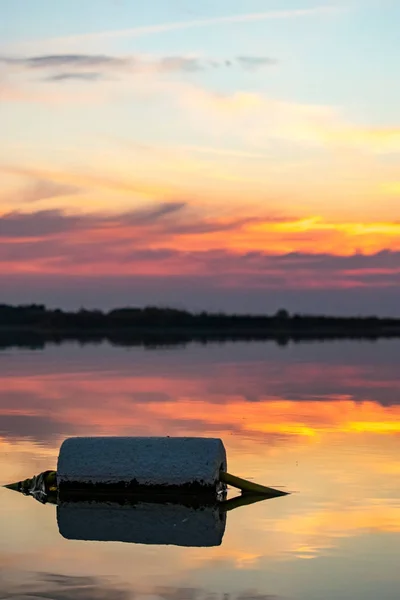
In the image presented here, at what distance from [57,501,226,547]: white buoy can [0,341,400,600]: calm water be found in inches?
8.5

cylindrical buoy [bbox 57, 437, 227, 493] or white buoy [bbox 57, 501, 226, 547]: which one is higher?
cylindrical buoy [bbox 57, 437, 227, 493]

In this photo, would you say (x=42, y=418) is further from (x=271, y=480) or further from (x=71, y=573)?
(x=71, y=573)

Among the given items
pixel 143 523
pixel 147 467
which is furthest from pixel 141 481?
pixel 143 523

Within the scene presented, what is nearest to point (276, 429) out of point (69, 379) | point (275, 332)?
point (69, 379)

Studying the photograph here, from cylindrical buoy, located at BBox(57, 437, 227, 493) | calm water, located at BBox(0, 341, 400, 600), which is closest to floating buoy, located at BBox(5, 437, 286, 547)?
cylindrical buoy, located at BBox(57, 437, 227, 493)

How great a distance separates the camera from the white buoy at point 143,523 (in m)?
11.2

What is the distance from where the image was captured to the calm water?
9375 millimetres

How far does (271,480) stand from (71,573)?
5.18 meters

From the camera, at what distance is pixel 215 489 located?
13664 mm

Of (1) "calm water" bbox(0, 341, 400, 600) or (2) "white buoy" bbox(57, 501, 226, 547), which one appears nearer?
(1) "calm water" bbox(0, 341, 400, 600)

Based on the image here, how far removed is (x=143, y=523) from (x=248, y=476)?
9.48 feet

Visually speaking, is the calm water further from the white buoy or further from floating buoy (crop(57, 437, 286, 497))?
floating buoy (crop(57, 437, 286, 497))

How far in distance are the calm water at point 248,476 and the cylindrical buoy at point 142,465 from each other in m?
0.84

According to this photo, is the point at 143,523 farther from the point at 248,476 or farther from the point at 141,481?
the point at 248,476
